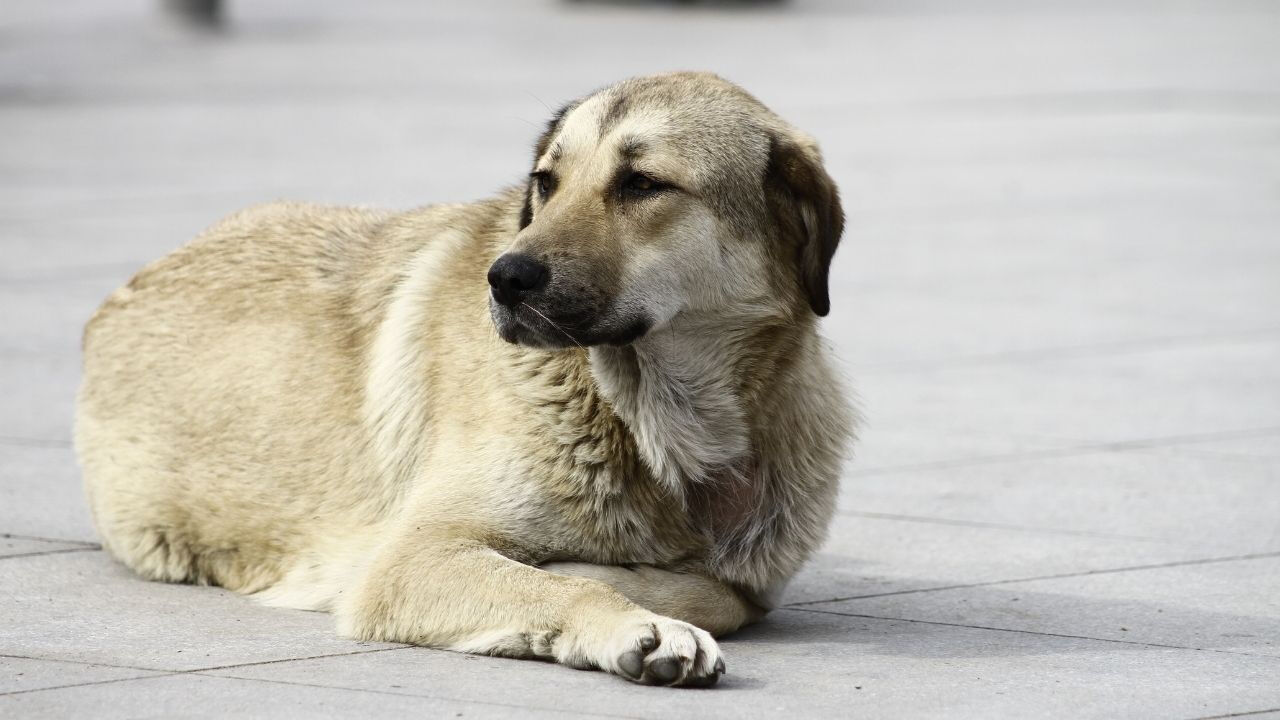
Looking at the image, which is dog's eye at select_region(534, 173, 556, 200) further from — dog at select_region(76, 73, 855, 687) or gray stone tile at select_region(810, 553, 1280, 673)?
gray stone tile at select_region(810, 553, 1280, 673)

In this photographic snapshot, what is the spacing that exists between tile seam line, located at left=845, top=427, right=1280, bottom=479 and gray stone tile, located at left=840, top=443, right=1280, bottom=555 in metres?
0.04

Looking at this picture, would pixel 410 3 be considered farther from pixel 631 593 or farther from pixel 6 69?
pixel 631 593

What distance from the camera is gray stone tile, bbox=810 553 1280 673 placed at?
18.1 ft

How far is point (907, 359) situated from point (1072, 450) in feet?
6.31

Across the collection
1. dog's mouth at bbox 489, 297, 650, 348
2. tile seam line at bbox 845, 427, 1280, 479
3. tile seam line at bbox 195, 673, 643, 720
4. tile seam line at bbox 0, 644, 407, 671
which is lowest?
tile seam line at bbox 845, 427, 1280, 479

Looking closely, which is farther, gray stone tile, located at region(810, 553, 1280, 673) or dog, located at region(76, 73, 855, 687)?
gray stone tile, located at region(810, 553, 1280, 673)

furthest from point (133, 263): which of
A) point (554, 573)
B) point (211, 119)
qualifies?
point (211, 119)

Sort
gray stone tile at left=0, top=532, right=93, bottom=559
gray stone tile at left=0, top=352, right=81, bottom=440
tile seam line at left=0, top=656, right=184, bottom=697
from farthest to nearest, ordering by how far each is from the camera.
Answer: gray stone tile at left=0, top=352, right=81, bottom=440 → gray stone tile at left=0, top=532, right=93, bottom=559 → tile seam line at left=0, top=656, right=184, bottom=697

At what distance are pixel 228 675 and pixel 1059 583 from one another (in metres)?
2.88

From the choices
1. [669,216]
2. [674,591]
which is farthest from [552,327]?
[674,591]

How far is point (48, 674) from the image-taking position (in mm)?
4738

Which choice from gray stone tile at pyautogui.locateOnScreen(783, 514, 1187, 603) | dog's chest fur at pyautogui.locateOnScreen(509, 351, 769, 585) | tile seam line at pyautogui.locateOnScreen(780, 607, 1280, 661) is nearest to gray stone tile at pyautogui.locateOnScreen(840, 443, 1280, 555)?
gray stone tile at pyautogui.locateOnScreen(783, 514, 1187, 603)

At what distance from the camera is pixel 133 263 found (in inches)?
464

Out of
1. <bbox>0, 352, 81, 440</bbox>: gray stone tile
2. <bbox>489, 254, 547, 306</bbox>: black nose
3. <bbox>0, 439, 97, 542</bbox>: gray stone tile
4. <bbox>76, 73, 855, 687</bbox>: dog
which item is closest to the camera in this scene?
<bbox>489, 254, 547, 306</bbox>: black nose
